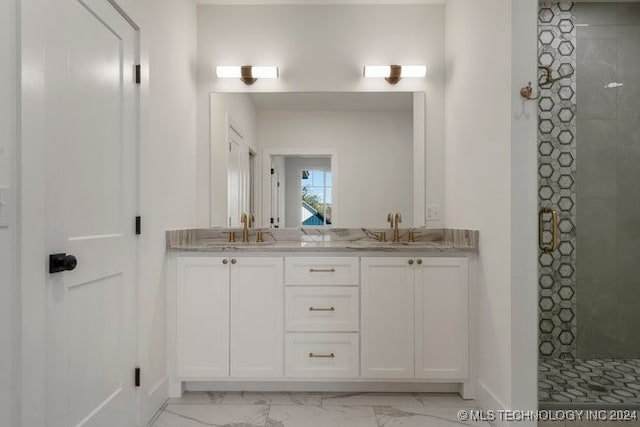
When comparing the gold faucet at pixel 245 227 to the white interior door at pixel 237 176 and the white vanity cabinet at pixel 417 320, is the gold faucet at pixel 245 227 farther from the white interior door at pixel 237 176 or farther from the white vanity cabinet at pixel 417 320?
the white vanity cabinet at pixel 417 320

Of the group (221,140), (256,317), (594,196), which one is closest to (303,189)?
(221,140)

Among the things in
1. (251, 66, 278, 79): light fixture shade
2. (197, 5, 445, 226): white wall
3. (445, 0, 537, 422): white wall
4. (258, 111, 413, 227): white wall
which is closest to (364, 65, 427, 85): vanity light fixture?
(197, 5, 445, 226): white wall

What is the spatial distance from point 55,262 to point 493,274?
1937 mm

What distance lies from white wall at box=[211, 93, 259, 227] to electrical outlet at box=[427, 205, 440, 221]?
4.38ft

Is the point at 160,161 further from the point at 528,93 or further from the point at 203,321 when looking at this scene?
the point at 528,93

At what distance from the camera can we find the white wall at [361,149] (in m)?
2.78

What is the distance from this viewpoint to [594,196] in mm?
2680

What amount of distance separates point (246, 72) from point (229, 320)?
169 centimetres

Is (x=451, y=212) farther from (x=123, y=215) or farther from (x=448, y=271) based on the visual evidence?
(x=123, y=215)

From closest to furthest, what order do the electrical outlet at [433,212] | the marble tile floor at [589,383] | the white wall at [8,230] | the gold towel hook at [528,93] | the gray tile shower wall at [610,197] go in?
the white wall at [8,230] → the gold towel hook at [528,93] → the marble tile floor at [589,383] → the gray tile shower wall at [610,197] → the electrical outlet at [433,212]

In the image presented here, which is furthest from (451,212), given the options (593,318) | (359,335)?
(593,318)

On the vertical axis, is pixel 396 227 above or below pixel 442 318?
above

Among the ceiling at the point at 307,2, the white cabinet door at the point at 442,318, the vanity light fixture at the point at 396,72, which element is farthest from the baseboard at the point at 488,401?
the ceiling at the point at 307,2

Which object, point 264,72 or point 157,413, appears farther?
point 264,72
